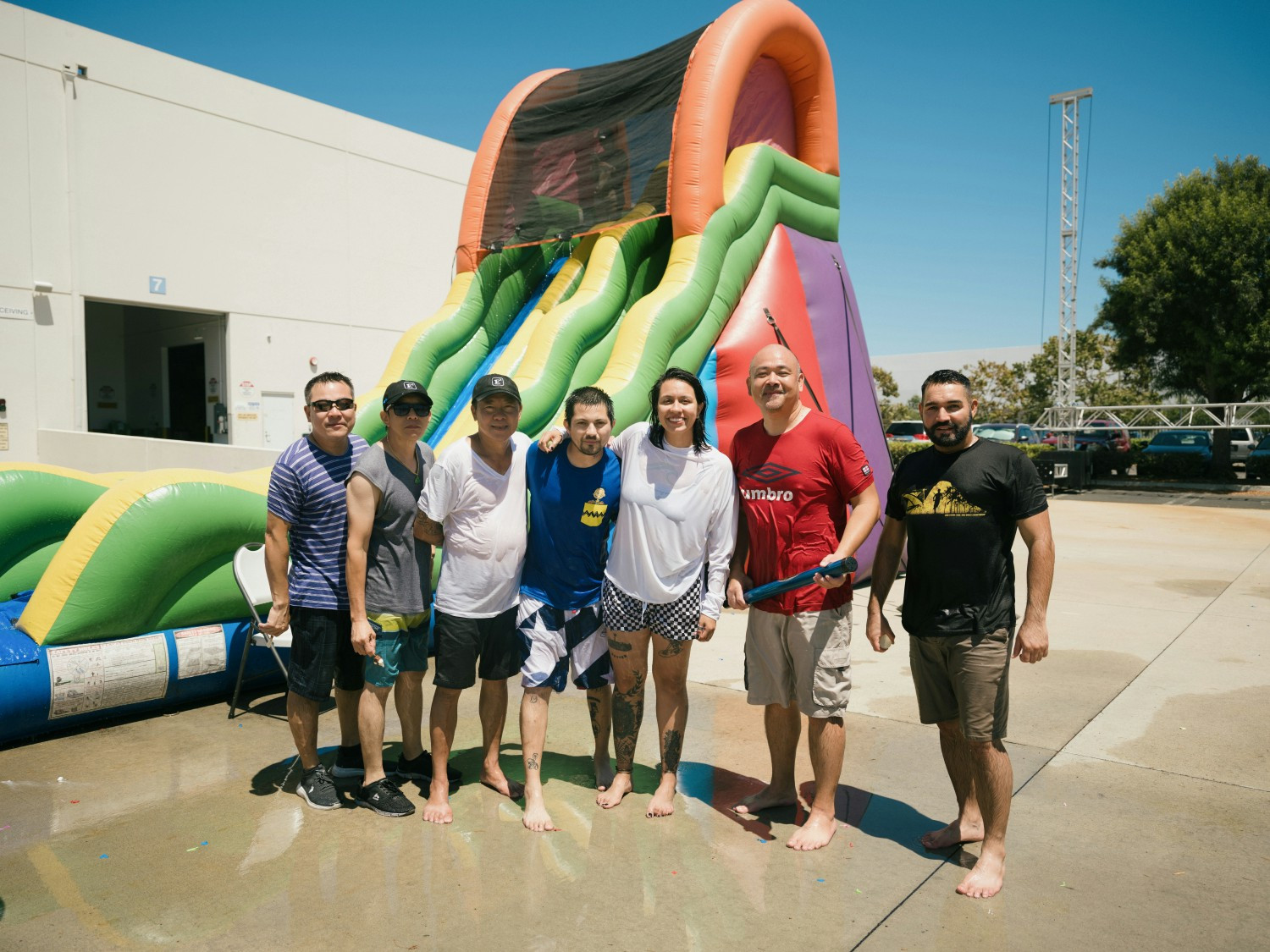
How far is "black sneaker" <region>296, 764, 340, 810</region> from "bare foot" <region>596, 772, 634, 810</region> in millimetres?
1076

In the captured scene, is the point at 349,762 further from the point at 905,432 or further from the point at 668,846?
the point at 905,432

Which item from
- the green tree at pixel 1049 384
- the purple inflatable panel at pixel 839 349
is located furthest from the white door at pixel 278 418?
the green tree at pixel 1049 384

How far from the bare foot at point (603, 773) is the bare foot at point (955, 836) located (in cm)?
130

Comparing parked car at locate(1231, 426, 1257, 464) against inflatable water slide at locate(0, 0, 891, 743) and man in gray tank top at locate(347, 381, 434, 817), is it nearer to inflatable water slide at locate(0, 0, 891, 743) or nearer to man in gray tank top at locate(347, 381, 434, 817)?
inflatable water slide at locate(0, 0, 891, 743)

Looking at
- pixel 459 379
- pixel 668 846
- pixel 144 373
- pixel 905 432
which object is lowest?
pixel 668 846

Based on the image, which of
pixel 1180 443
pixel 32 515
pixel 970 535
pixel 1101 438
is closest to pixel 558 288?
pixel 32 515

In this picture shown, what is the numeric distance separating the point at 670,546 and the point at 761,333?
418 cm

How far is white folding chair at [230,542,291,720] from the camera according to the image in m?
4.85

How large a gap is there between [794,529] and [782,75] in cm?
652

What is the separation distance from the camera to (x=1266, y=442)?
75.5 ft

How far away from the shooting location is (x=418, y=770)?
4.10 m

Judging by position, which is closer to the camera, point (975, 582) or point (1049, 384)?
point (975, 582)

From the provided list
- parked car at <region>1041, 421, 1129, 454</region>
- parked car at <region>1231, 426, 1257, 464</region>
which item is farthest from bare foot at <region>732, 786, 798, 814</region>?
parked car at <region>1231, 426, 1257, 464</region>

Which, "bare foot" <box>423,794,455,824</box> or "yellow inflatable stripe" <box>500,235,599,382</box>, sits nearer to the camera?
"bare foot" <box>423,794,455,824</box>
